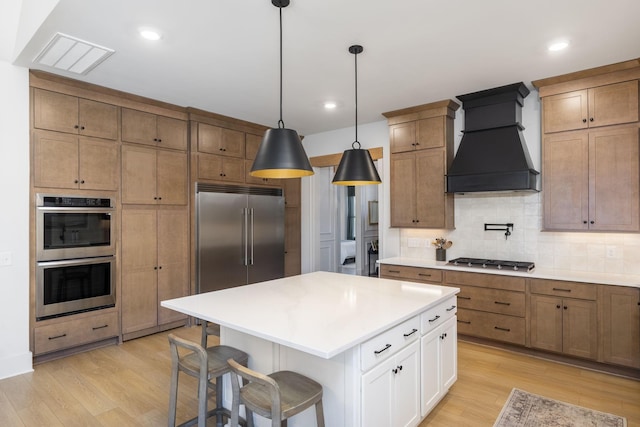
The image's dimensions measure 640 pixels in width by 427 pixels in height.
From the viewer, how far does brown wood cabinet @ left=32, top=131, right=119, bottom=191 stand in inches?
131

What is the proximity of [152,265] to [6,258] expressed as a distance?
1.31 meters

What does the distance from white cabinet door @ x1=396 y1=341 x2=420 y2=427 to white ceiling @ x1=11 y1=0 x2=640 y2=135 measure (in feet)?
7.15

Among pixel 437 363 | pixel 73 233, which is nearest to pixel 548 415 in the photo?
pixel 437 363

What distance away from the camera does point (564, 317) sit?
3.30 metres

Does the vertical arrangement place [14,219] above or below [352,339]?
above

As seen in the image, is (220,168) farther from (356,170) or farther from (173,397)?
(173,397)

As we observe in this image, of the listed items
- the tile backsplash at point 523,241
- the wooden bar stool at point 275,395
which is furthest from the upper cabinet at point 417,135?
the wooden bar stool at point 275,395

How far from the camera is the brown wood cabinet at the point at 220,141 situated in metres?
4.62

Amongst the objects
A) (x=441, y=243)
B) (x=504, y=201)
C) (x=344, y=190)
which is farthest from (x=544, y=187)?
(x=344, y=190)

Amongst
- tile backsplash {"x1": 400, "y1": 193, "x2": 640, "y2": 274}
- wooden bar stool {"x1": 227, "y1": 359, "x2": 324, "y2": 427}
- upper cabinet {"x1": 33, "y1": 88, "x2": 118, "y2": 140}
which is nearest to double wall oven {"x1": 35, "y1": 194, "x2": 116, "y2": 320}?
upper cabinet {"x1": 33, "y1": 88, "x2": 118, "y2": 140}

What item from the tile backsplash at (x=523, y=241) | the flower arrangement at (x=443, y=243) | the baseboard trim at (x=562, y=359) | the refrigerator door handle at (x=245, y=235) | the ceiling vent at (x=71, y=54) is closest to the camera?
the ceiling vent at (x=71, y=54)

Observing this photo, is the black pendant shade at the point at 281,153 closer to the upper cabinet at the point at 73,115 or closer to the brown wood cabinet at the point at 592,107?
the upper cabinet at the point at 73,115

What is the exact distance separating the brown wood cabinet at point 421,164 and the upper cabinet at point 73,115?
3.24 metres

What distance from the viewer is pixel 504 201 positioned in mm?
4047
